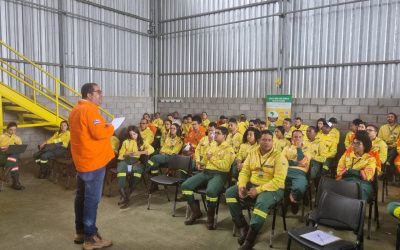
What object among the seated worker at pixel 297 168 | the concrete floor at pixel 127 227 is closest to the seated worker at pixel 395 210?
the concrete floor at pixel 127 227

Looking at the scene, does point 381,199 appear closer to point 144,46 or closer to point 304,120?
point 304,120

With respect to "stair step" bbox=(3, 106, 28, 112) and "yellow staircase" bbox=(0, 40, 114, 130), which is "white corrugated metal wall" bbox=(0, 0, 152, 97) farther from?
"stair step" bbox=(3, 106, 28, 112)

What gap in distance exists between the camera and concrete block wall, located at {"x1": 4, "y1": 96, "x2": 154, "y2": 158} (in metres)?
8.31

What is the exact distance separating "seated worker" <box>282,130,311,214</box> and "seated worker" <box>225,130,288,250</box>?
694 mm

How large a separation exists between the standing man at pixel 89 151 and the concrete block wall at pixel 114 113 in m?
5.75

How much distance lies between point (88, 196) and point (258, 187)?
202 centimetres

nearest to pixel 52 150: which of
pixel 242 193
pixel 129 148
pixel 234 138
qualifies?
pixel 129 148

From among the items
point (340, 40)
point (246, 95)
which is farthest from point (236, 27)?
point (340, 40)

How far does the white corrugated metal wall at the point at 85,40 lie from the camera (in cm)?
830

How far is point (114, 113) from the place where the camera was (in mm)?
10820

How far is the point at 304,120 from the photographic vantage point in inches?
350

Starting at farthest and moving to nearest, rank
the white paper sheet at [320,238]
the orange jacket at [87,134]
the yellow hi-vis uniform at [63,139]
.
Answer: the yellow hi-vis uniform at [63,139]
the orange jacket at [87,134]
the white paper sheet at [320,238]

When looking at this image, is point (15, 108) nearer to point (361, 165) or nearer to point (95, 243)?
point (95, 243)

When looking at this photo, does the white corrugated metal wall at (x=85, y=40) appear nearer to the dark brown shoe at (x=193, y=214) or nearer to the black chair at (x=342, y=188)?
the dark brown shoe at (x=193, y=214)
